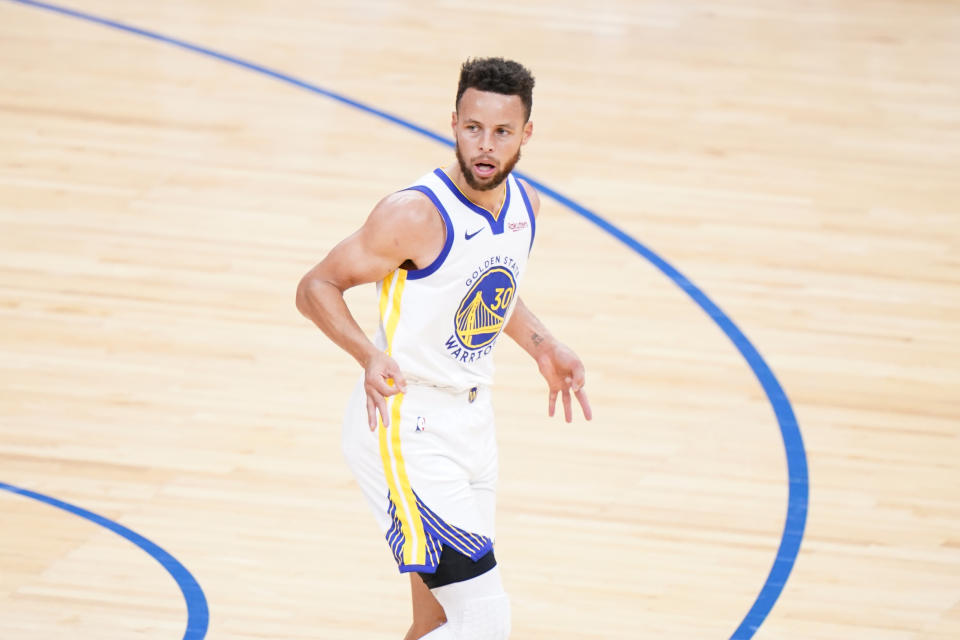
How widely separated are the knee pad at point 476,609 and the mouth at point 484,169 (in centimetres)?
106

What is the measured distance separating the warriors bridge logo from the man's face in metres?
0.27

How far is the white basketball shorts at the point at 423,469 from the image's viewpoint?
12.8 feet

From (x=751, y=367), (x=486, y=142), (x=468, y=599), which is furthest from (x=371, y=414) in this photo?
(x=751, y=367)

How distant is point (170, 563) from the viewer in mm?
5223

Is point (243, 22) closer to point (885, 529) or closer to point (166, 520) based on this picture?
point (166, 520)

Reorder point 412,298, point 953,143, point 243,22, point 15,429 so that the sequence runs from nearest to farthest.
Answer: point 412,298 → point 15,429 → point 953,143 → point 243,22

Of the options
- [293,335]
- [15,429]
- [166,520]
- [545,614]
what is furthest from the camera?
[293,335]

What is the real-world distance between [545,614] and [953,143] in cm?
543

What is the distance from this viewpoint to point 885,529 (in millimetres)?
5672

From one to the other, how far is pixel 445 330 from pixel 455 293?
0.34ft

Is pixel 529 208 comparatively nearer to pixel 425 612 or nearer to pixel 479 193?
pixel 479 193

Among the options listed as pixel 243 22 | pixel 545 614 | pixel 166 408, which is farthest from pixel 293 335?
pixel 243 22

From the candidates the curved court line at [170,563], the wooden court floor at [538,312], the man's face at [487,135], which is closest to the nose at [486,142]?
the man's face at [487,135]

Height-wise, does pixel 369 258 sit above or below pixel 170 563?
above
